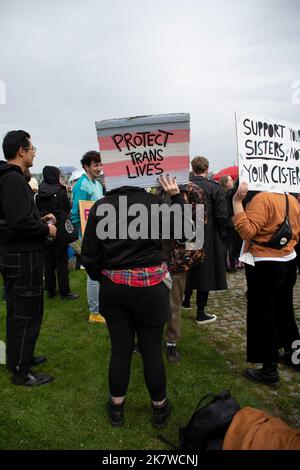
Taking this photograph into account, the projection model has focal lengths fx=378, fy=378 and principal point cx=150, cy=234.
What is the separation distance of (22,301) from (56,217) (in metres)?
2.68

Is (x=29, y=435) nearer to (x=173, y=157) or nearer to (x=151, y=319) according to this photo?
(x=151, y=319)

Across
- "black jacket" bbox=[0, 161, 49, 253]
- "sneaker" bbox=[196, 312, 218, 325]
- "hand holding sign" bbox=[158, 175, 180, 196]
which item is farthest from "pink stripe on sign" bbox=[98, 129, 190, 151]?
"sneaker" bbox=[196, 312, 218, 325]

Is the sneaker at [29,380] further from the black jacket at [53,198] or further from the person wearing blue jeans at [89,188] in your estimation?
the black jacket at [53,198]

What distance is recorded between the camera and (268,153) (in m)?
3.38

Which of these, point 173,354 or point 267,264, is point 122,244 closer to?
point 267,264

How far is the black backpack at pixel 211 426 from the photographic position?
245 centimetres

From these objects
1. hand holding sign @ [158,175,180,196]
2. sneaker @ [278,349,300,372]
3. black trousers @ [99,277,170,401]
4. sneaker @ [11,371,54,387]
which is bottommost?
sneaker @ [278,349,300,372]

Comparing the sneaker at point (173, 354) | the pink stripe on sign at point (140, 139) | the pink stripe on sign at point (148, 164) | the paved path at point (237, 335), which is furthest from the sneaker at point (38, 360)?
the pink stripe on sign at point (140, 139)

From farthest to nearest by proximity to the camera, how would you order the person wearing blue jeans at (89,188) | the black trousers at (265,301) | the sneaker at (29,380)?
the person wearing blue jeans at (89,188), the sneaker at (29,380), the black trousers at (265,301)

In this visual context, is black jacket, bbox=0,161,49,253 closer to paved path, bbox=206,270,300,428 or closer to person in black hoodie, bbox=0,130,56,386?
person in black hoodie, bbox=0,130,56,386

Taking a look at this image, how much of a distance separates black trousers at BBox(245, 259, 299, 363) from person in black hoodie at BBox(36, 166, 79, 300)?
3499 mm

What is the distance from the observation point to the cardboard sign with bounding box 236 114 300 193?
323cm

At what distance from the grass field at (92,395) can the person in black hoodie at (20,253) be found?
1.01ft
